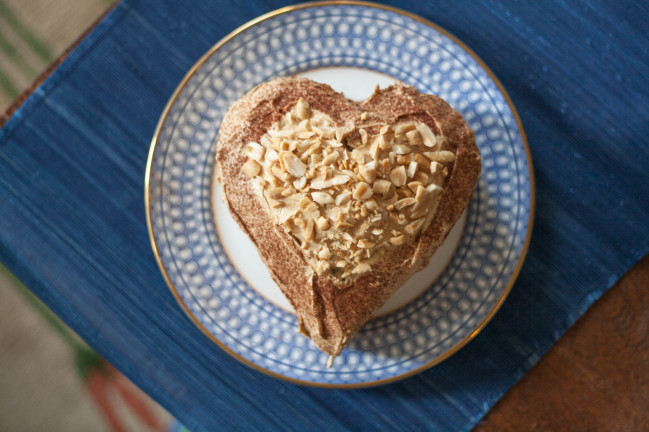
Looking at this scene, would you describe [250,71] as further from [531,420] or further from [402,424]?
[531,420]

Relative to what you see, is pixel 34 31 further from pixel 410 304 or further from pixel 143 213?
pixel 410 304

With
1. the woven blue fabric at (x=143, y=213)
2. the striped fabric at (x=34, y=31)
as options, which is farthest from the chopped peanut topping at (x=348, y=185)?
the striped fabric at (x=34, y=31)

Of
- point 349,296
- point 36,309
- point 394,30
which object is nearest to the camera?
point 349,296

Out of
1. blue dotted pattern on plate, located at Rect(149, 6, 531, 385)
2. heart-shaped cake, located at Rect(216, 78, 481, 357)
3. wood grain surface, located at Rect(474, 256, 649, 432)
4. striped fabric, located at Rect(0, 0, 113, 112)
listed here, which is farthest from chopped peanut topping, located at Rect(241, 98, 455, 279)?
striped fabric, located at Rect(0, 0, 113, 112)

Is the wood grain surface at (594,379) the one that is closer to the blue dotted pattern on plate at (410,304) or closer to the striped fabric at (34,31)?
the blue dotted pattern on plate at (410,304)

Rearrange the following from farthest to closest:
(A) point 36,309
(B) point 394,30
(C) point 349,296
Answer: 1. (A) point 36,309
2. (B) point 394,30
3. (C) point 349,296

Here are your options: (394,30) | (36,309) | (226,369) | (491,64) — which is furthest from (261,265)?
(36,309)

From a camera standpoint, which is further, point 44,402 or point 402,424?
point 44,402
